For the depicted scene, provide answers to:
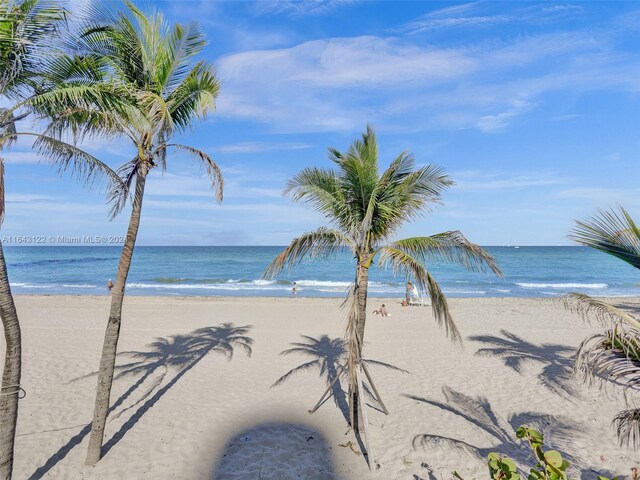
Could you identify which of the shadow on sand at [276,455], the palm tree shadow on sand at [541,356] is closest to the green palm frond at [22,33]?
the shadow on sand at [276,455]

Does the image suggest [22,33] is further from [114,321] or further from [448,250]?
[448,250]

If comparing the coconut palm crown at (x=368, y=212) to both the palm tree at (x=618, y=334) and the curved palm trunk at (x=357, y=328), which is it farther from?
the palm tree at (x=618, y=334)

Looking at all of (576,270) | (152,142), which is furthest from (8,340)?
(576,270)

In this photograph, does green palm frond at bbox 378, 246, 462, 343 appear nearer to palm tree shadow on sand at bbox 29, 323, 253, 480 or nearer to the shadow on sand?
the shadow on sand

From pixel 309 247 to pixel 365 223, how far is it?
1111 millimetres

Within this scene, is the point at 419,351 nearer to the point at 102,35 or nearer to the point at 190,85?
the point at 190,85

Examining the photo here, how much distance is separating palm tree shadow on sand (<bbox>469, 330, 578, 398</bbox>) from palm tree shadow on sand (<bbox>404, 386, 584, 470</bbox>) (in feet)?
6.25

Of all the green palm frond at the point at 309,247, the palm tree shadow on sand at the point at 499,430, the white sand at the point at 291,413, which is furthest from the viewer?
the palm tree shadow on sand at the point at 499,430

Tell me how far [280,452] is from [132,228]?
14.4 ft

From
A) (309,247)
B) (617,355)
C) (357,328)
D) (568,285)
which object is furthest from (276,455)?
(568,285)

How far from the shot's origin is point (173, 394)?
898 cm

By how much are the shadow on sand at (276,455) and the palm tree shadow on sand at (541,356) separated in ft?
21.1

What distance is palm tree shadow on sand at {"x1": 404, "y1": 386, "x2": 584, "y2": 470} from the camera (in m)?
6.70

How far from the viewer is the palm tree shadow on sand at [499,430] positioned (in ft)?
22.0
